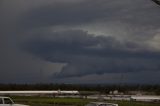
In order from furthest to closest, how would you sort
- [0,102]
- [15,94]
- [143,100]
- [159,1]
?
[15,94], [143,100], [0,102], [159,1]

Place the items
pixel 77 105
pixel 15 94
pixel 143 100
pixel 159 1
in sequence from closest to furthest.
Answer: pixel 159 1
pixel 77 105
pixel 143 100
pixel 15 94

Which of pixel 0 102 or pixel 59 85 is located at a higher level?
pixel 59 85

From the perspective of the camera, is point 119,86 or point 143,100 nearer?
point 143,100

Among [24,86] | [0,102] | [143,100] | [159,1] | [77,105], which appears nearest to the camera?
[159,1]

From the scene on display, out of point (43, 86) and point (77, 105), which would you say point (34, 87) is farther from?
point (77, 105)

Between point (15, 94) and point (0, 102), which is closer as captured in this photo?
point (0, 102)

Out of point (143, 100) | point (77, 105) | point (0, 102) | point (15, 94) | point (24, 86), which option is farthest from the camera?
point (24, 86)

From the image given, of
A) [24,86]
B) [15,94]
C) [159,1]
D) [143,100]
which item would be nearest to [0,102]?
[159,1]

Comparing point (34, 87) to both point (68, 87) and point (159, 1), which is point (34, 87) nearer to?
point (68, 87)

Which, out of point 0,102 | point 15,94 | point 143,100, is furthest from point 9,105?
point 15,94
